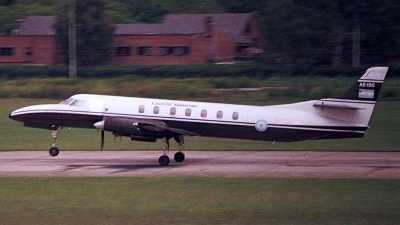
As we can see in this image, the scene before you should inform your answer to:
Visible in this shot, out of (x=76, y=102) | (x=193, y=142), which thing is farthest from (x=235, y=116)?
(x=193, y=142)

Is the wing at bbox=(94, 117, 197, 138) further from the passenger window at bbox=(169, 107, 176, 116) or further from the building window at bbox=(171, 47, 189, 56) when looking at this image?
the building window at bbox=(171, 47, 189, 56)

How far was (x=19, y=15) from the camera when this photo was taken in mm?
81188

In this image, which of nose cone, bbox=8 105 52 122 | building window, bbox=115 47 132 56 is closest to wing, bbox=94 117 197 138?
nose cone, bbox=8 105 52 122

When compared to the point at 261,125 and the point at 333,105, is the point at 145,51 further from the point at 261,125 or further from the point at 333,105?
the point at 333,105

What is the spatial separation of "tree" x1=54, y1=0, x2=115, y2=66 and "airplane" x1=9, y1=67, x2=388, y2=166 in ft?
123

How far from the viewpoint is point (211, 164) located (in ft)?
84.4

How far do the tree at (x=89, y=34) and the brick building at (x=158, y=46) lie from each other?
1.04m

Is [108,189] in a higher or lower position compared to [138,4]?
lower

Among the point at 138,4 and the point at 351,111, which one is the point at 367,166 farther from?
the point at 138,4

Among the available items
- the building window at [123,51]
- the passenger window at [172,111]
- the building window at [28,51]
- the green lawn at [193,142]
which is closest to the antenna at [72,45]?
the building window at [123,51]

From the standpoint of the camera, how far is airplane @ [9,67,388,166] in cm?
2494

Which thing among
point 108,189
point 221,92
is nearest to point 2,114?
point 221,92

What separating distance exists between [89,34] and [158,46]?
7250 mm

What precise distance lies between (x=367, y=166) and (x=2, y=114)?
33.8m
